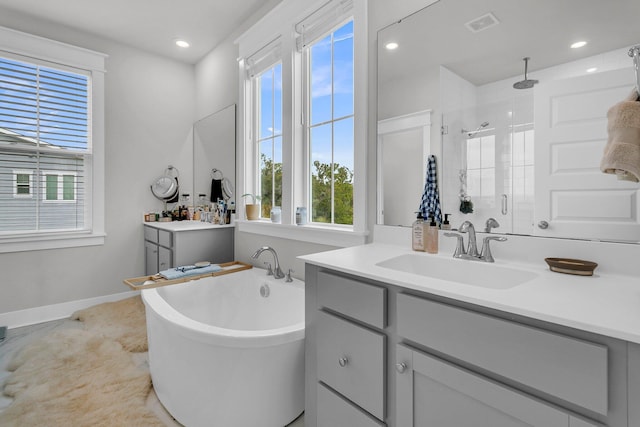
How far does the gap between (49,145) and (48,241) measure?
91 centimetres

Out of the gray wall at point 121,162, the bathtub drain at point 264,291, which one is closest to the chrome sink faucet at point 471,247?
the bathtub drain at point 264,291

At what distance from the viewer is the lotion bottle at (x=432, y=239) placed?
1.44 meters

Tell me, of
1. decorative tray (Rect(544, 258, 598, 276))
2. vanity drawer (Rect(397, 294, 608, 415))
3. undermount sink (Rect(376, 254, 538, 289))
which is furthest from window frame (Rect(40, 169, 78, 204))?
decorative tray (Rect(544, 258, 598, 276))

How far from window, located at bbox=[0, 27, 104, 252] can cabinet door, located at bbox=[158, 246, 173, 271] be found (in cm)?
74

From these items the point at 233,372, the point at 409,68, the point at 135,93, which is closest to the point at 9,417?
the point at 233,372

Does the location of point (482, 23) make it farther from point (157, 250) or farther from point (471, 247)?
point (157, 250)

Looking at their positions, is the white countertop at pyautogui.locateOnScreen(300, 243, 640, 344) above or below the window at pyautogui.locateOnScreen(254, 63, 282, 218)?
below

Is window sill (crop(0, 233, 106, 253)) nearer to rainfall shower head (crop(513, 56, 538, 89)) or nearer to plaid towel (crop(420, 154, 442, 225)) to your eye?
plaid towel (crop(420, 154, 442, 225))

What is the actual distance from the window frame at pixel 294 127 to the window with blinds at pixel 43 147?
1.67 meters

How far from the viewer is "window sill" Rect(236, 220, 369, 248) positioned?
1.86m

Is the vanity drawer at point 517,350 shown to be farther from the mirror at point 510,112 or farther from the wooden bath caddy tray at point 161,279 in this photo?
the wooden bath caddy tray at point 161,279

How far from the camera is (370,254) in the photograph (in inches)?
56.0

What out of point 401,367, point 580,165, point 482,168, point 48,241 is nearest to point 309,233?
point 482,168

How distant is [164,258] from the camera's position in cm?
293
